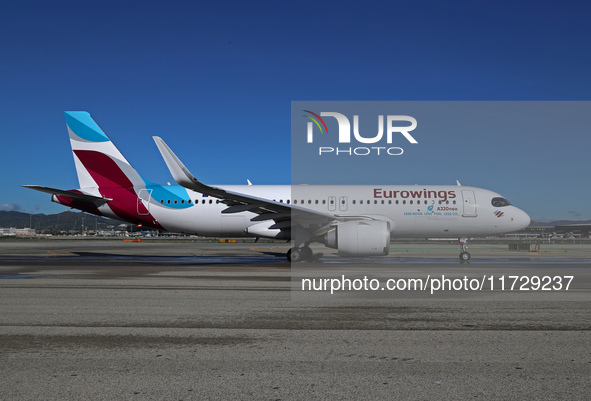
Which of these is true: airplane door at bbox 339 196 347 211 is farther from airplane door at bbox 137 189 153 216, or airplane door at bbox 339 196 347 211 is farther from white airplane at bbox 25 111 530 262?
airplane door at bbox 137 189 153 216

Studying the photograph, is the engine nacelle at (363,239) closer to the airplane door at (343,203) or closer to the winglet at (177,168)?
the airplane door at (343,203)

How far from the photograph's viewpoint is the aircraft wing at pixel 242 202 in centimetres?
1881

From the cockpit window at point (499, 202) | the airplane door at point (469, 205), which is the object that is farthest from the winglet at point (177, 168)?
the cockpit window at point (499, 202)

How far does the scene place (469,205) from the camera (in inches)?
891

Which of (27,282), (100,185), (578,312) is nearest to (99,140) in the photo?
(100,185)

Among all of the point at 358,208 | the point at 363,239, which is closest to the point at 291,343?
the point at 363,239

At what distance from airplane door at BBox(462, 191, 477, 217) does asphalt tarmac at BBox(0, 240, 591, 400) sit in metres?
11.1

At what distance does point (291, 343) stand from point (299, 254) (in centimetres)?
1442

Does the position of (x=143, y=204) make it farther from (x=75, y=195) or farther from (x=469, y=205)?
(x=469, y=205)

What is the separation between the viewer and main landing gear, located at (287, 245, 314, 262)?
2052 cm

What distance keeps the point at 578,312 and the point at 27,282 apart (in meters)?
13.0

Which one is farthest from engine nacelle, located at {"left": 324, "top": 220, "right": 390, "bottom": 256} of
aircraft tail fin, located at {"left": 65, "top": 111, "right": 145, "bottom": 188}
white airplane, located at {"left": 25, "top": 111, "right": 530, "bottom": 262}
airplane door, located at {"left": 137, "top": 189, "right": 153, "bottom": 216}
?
aircraft tail fin, located at {"left": 65, "top": 111, "right": 145, "bottom": 188}

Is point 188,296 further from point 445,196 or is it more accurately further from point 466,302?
point 445,196

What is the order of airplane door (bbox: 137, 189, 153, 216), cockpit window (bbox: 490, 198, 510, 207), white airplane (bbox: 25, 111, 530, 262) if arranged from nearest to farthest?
white airplane (bbox: 25, 111, 530, 262) → cockpit window (bbox: 490, 198, 510, 207) → airplane door (bbox: 137, 189, 153, 216)
